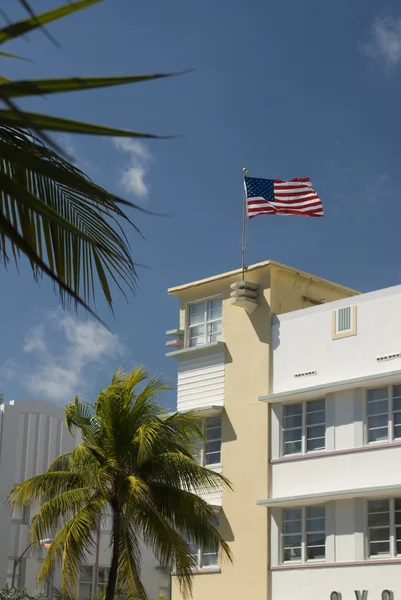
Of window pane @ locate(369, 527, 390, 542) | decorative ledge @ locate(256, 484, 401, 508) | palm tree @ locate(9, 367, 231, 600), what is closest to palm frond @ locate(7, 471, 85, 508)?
palm tree @ locate(9, 367, 231, 600)

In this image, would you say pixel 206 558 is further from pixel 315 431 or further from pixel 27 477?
pixel 27 477

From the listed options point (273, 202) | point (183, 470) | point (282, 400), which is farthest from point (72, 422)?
point (273, 202)

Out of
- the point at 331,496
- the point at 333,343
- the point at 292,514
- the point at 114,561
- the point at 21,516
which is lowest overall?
the point at 114,561

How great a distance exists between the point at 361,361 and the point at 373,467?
120 inches

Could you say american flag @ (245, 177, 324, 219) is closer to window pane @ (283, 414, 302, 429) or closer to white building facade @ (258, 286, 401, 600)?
white building facade @ (258, 286, 401, 600)

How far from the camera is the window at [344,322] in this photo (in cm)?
3180

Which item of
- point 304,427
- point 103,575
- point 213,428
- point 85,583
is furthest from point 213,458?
point 103,575

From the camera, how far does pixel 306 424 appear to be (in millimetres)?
32656

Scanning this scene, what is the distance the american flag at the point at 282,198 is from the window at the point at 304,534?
8.91m

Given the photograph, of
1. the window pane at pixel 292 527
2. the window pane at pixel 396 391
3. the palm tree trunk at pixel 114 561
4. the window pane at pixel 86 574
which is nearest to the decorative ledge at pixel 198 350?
the window pane at pixel 292 527

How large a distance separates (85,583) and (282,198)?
79.3ft

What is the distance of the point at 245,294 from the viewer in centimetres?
3459

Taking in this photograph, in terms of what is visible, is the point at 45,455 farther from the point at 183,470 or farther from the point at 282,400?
the point at 183,470

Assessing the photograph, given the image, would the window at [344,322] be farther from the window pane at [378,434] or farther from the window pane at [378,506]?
the window pane at [378,506]
